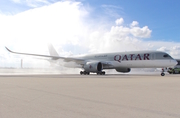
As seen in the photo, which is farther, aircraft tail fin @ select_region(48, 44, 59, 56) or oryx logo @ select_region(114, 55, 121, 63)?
aircraft tail fin @ select_region(48, 44, 59, 56)

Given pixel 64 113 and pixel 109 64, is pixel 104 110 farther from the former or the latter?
pixel 109 64

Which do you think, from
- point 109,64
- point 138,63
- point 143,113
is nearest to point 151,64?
point 138,63

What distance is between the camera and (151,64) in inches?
989

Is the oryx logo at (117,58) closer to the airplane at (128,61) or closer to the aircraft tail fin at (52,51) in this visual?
the airplane at (128,61)

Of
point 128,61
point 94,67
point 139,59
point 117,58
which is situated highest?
point 117,58

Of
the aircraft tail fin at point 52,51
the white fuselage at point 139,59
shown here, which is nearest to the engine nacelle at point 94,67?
the white fuselage at point 139,59

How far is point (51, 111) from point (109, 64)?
83.0ft

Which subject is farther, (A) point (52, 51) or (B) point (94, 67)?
(A) point (52, 51)

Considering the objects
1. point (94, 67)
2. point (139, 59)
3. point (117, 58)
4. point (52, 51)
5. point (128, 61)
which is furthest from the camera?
point (52, 51)

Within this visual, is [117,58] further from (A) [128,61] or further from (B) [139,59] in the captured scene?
(B) [139,59]

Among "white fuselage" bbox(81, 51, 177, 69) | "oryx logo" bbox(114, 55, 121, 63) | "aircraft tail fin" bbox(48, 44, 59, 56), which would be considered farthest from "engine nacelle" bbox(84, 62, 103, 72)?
"aircraft tail fin" bbox(48, 44, 59, 56)

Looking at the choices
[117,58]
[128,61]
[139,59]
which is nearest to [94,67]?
[117,58]

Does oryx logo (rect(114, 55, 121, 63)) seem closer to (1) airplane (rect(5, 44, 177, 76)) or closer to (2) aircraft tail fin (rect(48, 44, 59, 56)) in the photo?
(1) airplane (rect(5, 44, 177, 76))

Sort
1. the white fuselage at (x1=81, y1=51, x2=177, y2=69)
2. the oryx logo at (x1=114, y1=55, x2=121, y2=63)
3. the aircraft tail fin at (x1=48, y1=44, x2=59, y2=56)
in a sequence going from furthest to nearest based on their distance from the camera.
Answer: the aircraft tail fin at (x1=48, y1=44, x2=59, y2=56) → the oryx logo at (x1=114, y1=55, x2=121, y2=63) → the white fuselage at (x1=81, y1=51, x2=177, y2=69)
